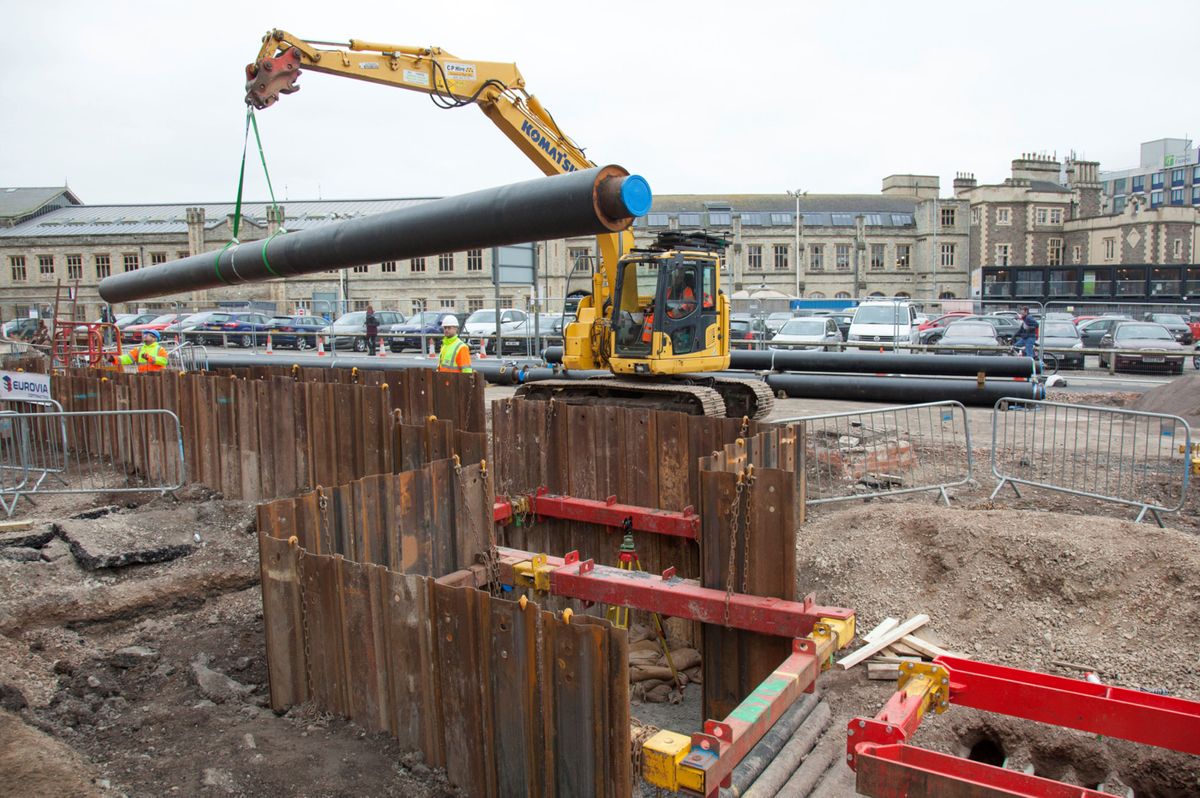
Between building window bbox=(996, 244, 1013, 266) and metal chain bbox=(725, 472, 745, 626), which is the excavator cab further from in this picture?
building window bbox=(996, 244, 1013, 266)

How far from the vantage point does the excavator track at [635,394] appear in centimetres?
1081

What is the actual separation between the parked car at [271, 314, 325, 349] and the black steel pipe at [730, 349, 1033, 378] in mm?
19132

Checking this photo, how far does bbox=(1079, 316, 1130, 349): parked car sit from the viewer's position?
27391 millimetres

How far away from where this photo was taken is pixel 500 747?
3477 mm

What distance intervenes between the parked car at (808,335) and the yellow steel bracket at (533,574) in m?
19.8

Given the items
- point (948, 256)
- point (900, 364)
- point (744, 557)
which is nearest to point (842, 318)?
point (900, 364)

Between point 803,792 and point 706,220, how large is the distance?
61.5m

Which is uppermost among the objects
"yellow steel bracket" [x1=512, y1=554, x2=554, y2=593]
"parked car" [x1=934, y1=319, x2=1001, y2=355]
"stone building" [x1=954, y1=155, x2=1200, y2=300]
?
"stone building" [x1=954, y1=155, x2=1200, y2=300]

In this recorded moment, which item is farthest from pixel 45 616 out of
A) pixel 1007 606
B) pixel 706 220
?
pixel 706 220

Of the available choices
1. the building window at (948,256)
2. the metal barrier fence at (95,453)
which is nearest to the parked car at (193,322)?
the metal barrier fence at (95,453)

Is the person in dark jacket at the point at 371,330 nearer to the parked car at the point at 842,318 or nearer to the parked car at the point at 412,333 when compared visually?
the parked car at the point at 412,333

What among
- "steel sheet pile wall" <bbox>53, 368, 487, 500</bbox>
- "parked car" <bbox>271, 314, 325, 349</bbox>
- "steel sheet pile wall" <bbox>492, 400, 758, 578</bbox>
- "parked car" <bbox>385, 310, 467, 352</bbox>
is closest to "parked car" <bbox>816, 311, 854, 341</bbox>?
"parked car" <bbox>385, 310, 467, 352</bbox>

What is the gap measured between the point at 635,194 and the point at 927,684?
253 centimetres

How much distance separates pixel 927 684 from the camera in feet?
12.8
